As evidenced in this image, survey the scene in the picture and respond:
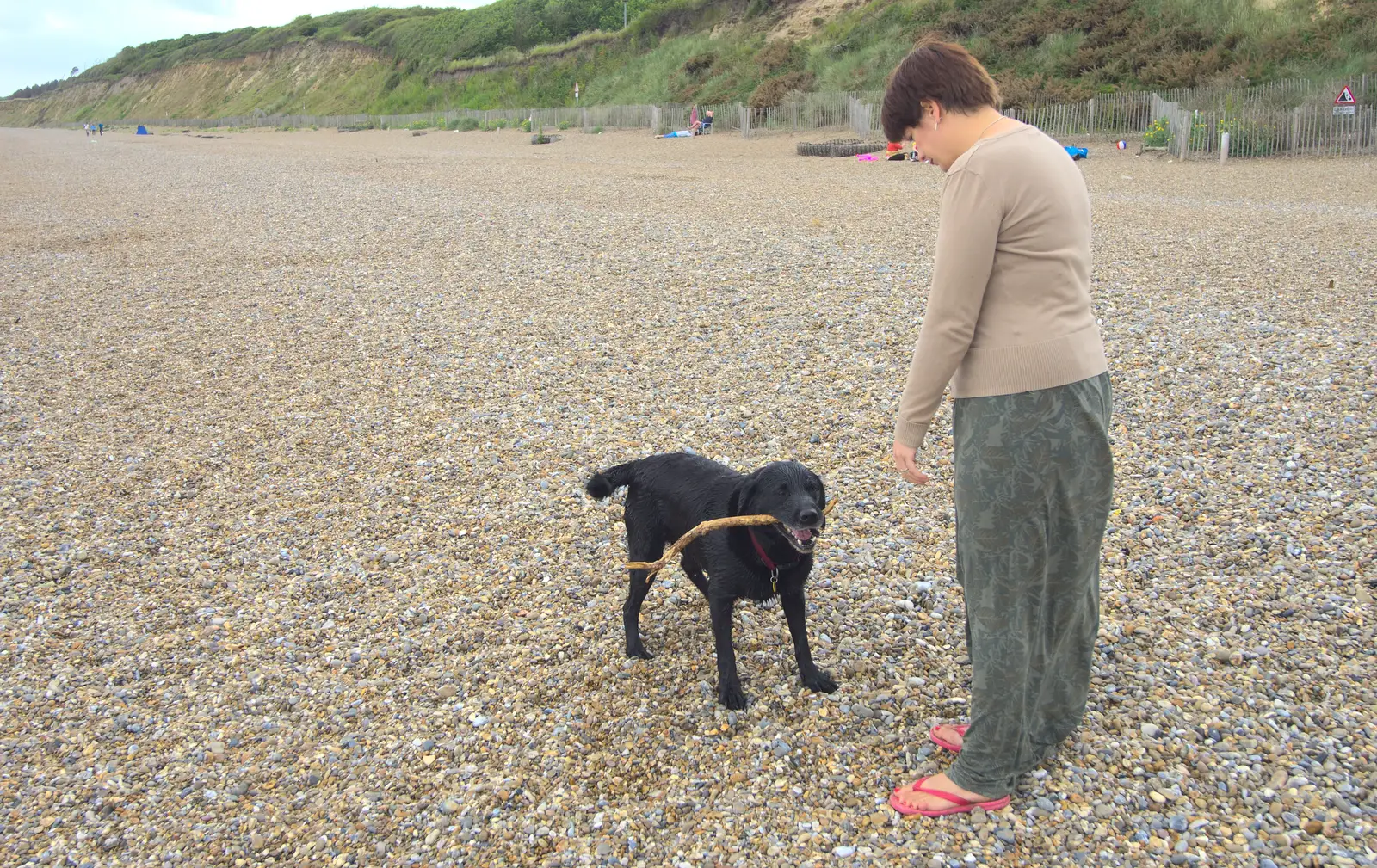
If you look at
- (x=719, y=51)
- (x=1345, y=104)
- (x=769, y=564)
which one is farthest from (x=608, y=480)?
(x=719, y=51)

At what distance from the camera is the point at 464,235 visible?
1194 cm

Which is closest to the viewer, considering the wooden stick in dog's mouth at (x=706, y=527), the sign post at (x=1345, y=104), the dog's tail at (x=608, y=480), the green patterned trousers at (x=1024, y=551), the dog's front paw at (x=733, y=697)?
the green patterned trousers at (x=1024, y=551)

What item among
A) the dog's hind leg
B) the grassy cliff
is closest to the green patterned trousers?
the dog's hind leg

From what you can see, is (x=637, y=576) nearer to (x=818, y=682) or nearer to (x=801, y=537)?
(x=818, y=682)

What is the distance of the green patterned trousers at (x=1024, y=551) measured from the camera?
2182 mm

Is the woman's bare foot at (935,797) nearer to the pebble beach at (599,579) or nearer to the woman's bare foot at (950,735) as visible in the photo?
the pebble beach at (599,579)

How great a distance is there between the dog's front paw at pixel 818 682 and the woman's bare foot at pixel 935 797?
0.57 m

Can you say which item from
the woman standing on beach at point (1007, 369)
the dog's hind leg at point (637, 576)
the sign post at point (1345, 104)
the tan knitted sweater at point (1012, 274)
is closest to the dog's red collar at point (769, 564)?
the dog's hind leg at point (637, 576)

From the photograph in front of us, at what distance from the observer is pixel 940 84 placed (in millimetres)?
2141

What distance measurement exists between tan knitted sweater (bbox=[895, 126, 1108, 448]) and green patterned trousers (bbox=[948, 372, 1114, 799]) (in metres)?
0.07

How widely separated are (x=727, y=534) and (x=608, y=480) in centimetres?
56

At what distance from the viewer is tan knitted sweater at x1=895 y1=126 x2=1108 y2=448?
2.06 metres

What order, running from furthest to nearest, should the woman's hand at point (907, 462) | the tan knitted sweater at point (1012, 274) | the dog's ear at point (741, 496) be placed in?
the dog's ear at point (741, 496)
the woman's hand at point (907, 462)
the tan knitted sweater at point (1012, 274)

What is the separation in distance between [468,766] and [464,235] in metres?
9.89
